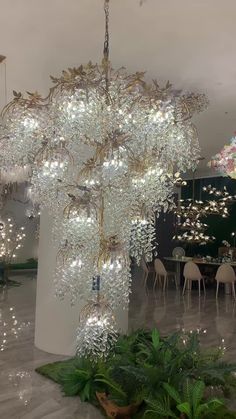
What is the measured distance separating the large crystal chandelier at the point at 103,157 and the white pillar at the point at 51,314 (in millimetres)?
1390

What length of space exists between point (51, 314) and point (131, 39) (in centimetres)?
353

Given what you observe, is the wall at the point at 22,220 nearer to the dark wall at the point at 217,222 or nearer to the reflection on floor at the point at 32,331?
the reflection on floor at the point at 32,331

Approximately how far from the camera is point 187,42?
3.75 meters

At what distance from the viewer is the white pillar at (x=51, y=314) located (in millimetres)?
5113

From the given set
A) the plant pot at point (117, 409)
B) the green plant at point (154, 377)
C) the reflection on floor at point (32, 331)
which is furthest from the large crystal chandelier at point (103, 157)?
the reflection on floor at point (32, 331)

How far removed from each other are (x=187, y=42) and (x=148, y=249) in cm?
203

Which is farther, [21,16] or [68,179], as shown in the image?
[68,179]

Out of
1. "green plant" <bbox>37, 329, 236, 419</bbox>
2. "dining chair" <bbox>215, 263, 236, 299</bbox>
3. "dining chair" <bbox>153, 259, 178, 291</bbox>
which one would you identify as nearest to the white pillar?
"green plant" <bbox>37, 329, 236, 419</bbox>

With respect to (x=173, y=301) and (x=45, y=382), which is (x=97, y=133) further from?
(x=173, y=301)

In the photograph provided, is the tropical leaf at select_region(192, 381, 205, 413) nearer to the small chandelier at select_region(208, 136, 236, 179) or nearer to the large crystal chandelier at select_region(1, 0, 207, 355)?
the large crystal chandelier at select_region(1, 0, 207, 355)

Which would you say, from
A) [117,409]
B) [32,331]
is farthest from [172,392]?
[32,331]

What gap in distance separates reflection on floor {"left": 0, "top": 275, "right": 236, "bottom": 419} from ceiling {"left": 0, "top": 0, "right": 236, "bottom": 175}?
3497 millimetres

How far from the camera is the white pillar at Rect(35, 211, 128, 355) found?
511 centimetres

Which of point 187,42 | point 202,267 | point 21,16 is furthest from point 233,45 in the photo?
point 202,267
